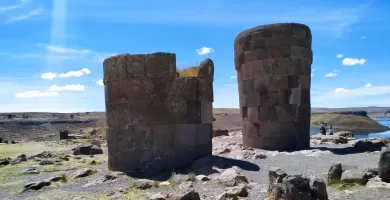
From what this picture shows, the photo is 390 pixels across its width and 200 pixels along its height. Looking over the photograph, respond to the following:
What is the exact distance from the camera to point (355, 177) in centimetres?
747

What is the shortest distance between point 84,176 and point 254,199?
5.06 meters

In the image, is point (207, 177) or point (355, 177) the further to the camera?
point (207, 177)

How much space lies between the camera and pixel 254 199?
7043mm

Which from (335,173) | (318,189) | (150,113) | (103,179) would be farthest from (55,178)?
(335,173)

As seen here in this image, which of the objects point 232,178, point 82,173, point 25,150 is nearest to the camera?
point 232,178

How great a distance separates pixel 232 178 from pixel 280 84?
252 inches

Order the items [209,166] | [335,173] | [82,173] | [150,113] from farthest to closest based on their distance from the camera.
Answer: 1. [150,113]
2. [82,173]
3. [209,166]
4. [335,173]

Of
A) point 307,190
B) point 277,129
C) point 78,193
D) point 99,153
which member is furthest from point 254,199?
point 99,153

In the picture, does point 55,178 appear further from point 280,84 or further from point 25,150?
point 25,150

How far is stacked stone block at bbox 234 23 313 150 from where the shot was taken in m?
13.9

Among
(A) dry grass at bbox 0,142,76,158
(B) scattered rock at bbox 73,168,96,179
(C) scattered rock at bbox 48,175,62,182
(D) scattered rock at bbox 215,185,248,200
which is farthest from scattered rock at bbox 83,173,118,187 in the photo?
(A) dry grass at bbox 0,142,76,158

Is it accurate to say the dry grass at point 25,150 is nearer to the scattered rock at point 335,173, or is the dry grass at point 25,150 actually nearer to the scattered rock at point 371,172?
the scattered rock at point 335,173

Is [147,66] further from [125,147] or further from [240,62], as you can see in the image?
[240,62]

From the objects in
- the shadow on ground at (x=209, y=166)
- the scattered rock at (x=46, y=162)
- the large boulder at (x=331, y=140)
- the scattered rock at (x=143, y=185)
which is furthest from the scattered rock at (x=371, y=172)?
the scattered rock at (x=46, y=162)
